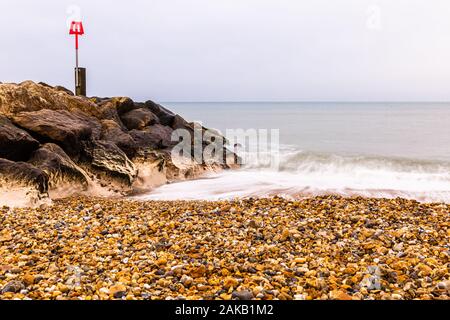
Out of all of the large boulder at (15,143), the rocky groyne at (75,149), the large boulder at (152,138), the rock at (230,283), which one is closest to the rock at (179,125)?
the rocky groyne at (75,149)

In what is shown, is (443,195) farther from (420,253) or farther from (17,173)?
(17,173)

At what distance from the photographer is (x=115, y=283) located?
4.45 metres

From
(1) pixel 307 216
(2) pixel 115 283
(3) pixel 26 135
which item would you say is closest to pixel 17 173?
(3) pixel 26 135

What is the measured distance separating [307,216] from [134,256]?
3.02 meters

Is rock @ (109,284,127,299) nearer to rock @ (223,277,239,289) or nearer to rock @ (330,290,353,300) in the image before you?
rock @ (223,277,239,289)

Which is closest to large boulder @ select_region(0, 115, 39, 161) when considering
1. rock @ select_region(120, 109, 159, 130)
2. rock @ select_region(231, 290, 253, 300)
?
rock @ select_region(120, 109, 159, 130)

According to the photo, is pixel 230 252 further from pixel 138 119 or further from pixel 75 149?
pixel 138 119

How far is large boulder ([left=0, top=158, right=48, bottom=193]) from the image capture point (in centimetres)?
874

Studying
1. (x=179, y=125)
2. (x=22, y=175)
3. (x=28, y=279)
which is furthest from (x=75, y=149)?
(x=28, y=279)

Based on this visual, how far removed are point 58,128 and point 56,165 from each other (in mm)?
1489

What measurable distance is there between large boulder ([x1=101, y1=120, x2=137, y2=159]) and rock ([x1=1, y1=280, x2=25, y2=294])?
8935mm

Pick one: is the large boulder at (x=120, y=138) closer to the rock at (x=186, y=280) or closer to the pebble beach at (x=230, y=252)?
the pebble beach at (x=230, y=252)

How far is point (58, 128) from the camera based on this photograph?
1105 centimetres

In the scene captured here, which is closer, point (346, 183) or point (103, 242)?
point (103, 242)
